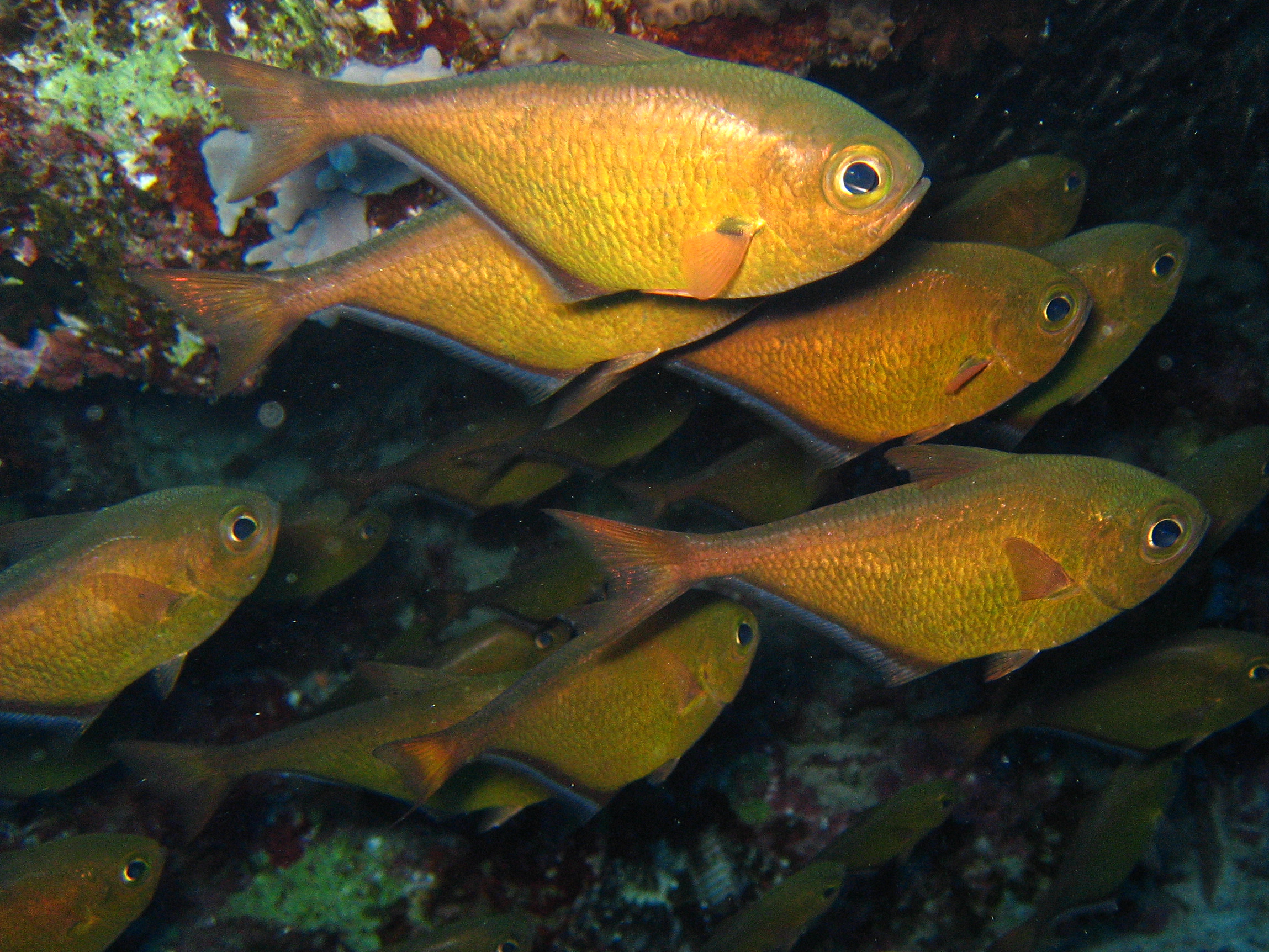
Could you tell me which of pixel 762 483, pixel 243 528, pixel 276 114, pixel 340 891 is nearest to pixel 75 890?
pixel 340 891

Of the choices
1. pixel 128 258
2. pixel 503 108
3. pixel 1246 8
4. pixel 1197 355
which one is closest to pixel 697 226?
pixel 503 108

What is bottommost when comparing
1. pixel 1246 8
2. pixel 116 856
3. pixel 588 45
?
pixel 116 856

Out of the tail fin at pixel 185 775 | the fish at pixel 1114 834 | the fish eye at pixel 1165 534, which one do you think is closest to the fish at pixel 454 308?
the fish eye at pixel 1165 534

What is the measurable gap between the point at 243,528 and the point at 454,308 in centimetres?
146

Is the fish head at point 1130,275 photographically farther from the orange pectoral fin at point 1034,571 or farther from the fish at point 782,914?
the fish at point 782,914

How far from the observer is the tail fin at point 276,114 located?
5.64ft

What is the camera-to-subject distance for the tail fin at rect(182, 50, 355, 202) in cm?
172

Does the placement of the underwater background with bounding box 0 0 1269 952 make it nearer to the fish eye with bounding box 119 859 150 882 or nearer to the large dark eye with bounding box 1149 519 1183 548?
the fish eye with bounding box 119 859 150 882

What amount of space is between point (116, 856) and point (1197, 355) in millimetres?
7173

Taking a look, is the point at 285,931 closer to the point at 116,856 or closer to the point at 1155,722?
the point at 116,856

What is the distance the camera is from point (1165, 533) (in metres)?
2.21

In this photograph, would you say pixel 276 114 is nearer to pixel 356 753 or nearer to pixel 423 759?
pixel 423 759

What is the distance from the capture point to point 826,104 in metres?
1.69

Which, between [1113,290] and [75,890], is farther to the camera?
[75,890]
